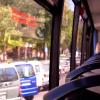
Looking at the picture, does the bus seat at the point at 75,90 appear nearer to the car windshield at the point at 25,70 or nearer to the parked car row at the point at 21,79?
the parked car row at the point at 21,79

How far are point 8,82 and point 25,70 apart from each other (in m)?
Answer: 0.46

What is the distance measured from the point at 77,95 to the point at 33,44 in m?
2.04

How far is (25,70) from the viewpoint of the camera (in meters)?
2.77

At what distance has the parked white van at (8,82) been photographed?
7.39ft

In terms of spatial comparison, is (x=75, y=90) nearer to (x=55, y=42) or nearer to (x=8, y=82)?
(x=8, y=82)

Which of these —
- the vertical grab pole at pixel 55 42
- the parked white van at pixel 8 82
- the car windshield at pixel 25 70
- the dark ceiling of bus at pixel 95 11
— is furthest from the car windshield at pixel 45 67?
the dark ceiling of bus at pixel 95 11

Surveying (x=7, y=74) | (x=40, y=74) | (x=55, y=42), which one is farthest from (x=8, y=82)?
(x=55, y=42)

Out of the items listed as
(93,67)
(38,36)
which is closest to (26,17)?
(38,36)

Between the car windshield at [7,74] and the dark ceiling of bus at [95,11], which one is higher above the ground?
the dark ceiling of bus at [95,11]

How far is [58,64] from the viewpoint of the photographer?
4.02 metres

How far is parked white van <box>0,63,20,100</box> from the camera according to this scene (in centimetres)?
225

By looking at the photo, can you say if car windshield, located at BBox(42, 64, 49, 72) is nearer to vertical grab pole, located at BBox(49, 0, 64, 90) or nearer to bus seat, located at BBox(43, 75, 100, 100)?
vertical grab pole, located at BBox(49, 0, 64, 90)

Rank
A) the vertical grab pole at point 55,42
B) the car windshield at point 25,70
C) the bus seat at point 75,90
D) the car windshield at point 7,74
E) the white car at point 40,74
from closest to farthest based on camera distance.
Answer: the bus seat at point 75,90
the car windshield at point 7,74
the car windshield at point 25,70
the white car at point 40,74
the vertical grab pole at point 55,42

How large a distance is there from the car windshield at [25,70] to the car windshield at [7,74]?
0.50 ft
